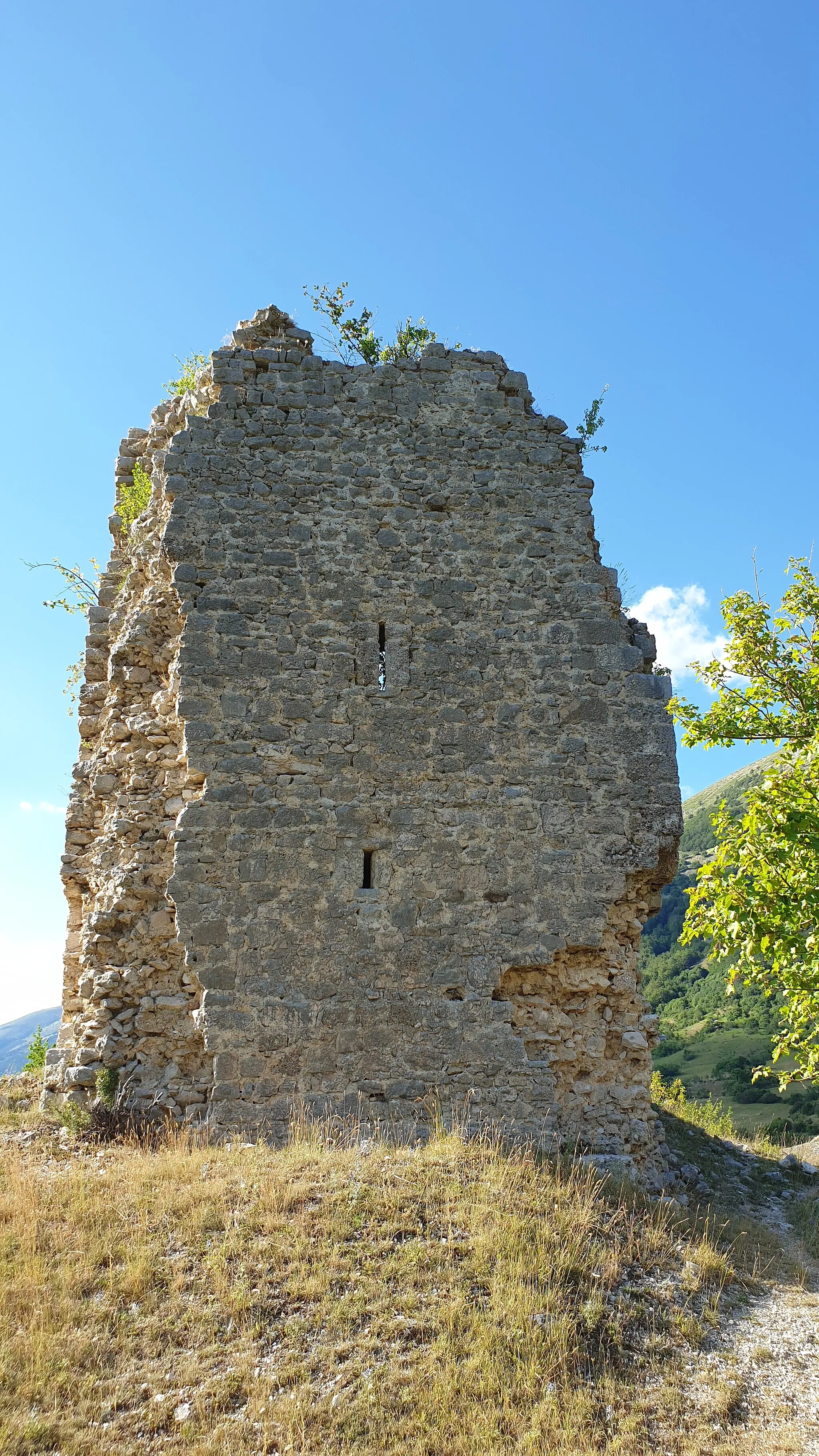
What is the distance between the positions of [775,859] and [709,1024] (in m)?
35.4

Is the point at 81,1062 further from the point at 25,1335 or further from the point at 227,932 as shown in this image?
the point at 25,1335

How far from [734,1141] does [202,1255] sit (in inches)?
318

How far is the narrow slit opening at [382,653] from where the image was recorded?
7.48m

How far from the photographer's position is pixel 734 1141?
10828 millimetres

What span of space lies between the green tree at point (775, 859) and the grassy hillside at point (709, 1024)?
6973 mm

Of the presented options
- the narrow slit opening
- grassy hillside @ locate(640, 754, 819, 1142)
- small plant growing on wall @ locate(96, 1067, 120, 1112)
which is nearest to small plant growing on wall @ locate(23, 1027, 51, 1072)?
small plant growing on wall @ locate(96, 1067, 120, 1112)

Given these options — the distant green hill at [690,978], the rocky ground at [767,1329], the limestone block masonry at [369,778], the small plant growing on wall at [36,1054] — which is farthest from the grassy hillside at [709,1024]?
the small plant growing on wall at [36,1054]

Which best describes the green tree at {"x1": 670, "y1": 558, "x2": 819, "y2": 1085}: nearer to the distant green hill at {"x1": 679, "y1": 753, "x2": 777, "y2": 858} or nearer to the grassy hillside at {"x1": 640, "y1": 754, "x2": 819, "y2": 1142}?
the grassy hillside at {"x1": 640, "y1": 754, "x2": 819, "y2": 1142}

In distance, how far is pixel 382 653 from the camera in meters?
7.56

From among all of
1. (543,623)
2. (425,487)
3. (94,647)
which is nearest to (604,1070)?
(543,623)

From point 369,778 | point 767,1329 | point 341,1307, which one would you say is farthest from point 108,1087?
point 767,1329

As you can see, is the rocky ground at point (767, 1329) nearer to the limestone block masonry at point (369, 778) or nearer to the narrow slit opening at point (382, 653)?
the limestone block masonry at point (369, 778)

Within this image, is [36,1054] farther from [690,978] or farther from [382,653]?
[690,978]

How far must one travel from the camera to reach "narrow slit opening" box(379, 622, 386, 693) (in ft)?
24.6
